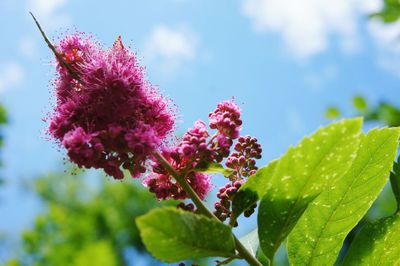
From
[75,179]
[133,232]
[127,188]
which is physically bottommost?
[133,232]

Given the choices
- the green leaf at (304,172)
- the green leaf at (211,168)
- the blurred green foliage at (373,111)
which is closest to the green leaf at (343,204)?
the green leaf at (304,172)

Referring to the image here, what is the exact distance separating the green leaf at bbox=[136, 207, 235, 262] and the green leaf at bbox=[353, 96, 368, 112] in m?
4.23

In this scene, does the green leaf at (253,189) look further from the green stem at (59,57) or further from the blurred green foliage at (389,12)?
the blurred green foliage at (389,12)

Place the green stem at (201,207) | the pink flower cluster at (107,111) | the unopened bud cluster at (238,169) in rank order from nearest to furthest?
1. the green stem at (201,207)
2. the pink flower cluster at (107,111)
3. the unopened bud cluster at (238,169)

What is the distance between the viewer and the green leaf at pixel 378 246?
5.91 ft

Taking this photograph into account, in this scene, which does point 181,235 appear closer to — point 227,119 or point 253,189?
point 253,189

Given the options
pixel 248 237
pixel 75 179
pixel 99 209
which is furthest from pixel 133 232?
pixel 248 237

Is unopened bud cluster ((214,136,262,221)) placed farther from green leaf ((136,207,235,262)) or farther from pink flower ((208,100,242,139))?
green leaf ((136,207,235,262))

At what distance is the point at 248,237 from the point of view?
7.22 feet

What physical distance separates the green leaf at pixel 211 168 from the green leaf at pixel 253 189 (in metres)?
0.18

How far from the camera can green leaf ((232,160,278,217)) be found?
1676 millimetres

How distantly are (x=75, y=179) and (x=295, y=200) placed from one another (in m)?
28.5

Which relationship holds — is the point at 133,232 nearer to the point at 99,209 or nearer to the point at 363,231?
the point at 99,209

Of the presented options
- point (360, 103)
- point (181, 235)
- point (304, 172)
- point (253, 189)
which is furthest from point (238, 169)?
point (360, 103)
